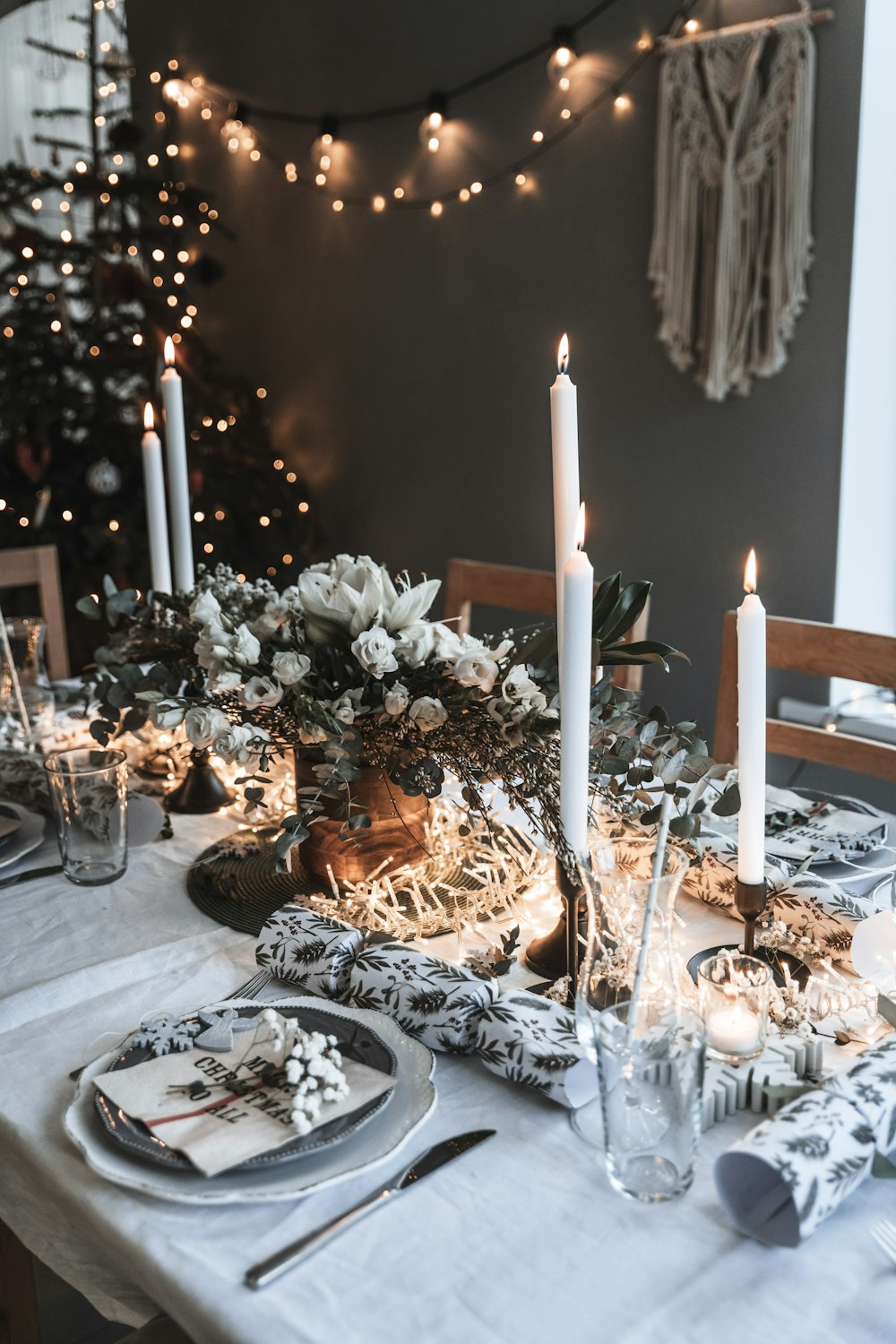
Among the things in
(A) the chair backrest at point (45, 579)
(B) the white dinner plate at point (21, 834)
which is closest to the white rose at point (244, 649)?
(B) the white dinner plate at point (21, 834)

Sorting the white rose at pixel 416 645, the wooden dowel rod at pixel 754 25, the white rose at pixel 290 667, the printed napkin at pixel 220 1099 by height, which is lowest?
the printed napkin at pixel 220 1099

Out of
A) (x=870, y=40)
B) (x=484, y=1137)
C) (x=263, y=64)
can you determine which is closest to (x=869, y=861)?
(x=484, y=1137)

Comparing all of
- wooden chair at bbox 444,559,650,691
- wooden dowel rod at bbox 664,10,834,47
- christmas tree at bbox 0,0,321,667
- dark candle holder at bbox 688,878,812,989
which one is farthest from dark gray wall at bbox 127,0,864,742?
dark candle holder at bbox 688,878,812,989

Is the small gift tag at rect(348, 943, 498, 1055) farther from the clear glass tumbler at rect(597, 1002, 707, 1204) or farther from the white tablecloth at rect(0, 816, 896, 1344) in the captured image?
the clear glass tumbler at rect(597, 1002, 707, 1204)

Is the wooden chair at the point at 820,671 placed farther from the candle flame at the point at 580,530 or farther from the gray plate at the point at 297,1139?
the gray plate at the point at 297,1139

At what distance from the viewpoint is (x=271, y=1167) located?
2.15 feet

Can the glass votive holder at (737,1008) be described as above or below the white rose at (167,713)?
below

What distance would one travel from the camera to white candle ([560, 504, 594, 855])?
28.8 inches

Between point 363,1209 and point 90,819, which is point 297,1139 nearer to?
point 363,1209

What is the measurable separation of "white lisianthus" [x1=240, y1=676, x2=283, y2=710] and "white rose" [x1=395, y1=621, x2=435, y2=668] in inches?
4.4

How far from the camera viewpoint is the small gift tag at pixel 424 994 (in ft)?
2.56

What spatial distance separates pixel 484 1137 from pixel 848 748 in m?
0.91

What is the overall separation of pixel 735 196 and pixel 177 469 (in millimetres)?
1371

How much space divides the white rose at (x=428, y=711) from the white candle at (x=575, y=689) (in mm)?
169
